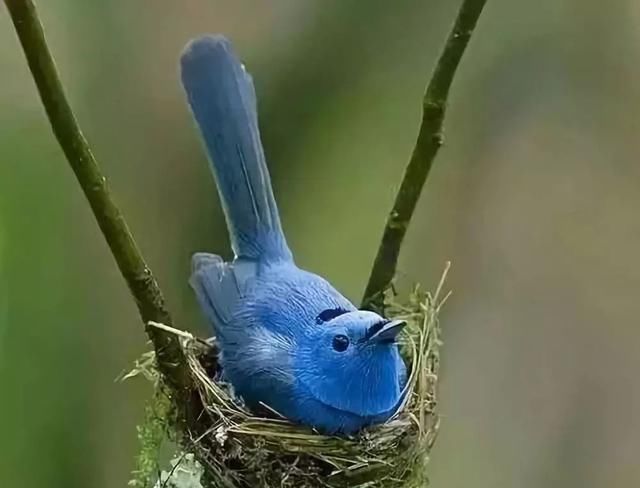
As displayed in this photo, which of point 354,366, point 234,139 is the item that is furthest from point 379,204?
point 354,366

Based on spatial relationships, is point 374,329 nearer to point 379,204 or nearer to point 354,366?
point 354,366

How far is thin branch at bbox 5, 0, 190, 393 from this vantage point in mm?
700

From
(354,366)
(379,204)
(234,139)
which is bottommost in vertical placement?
(379,204)

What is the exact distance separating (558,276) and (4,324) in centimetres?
86

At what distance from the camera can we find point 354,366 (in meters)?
0.94

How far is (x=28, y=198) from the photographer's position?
154 cm

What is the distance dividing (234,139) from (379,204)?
1.99ft

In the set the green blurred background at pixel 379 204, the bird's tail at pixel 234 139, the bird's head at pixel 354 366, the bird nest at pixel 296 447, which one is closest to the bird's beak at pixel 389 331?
the bird's head at pixel 354 366

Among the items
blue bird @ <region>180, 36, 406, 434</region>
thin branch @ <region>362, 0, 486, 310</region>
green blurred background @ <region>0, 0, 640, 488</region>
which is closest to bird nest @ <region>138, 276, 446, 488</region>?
blue bird @ <region>180, 36, 406, 434</region>

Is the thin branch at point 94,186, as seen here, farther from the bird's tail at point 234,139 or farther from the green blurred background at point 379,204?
the green blurred background at point 379,204

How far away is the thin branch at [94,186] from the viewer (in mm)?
700

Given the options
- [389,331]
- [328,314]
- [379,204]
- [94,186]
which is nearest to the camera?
[94,186]

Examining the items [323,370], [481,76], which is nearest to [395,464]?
[323,370]

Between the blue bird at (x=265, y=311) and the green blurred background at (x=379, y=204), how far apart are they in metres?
0.50
